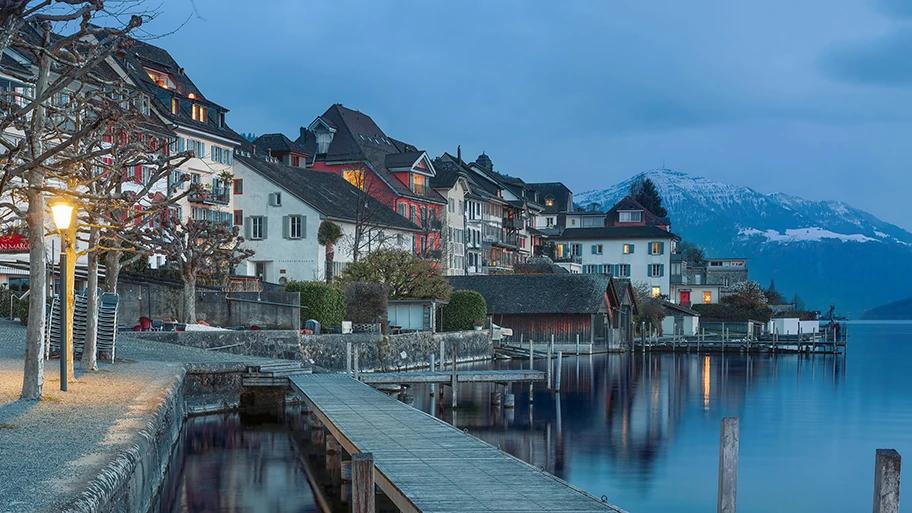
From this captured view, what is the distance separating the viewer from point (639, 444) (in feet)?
111

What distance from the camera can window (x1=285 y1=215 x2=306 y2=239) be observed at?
69188mm

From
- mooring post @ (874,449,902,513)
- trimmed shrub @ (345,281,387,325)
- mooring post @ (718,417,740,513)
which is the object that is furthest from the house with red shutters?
mooring post @ (874,449,902,513)

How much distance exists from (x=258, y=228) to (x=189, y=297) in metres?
27.7

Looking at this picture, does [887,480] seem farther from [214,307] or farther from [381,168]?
[381,168]

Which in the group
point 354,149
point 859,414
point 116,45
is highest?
point 354,149

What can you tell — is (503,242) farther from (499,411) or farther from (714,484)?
(714,484)

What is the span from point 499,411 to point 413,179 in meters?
50.8

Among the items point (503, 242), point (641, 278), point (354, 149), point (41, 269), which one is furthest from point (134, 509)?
point (641, 278)

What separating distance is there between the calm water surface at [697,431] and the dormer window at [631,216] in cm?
6315

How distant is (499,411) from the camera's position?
128 feet

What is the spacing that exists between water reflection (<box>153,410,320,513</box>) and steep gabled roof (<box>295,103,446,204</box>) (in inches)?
2142

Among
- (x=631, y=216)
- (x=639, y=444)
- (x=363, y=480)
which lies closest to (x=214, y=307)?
(x=639, y=444)

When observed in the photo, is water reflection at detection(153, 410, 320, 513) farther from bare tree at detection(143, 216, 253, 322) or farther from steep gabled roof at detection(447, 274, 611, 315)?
steep gabled roof at detection(447, 274, 611, 315)

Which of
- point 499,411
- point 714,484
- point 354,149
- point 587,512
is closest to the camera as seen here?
point 587,512
